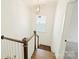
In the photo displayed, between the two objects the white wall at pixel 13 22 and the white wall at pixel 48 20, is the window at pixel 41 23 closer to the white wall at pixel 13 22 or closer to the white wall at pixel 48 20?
the white wall at pixel 48 20

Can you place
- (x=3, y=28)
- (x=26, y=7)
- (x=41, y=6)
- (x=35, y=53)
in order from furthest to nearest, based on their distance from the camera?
1. (x=41, y=6)
2. (x=35, y=53)
3. (x=26, y=7)
4. (x=3, y=28)

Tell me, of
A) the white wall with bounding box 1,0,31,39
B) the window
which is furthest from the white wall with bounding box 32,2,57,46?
the white wall with bounding box 1,0,31,39

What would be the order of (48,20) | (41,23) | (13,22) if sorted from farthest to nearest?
(41,23) → (48,20) → (13,22)

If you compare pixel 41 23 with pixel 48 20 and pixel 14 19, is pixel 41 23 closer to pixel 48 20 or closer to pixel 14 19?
pixel 48 20

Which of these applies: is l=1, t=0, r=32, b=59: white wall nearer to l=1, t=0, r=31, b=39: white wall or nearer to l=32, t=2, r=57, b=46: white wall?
l=1, t=0, r=31, b=39: white wall

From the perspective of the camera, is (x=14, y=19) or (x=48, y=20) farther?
(x=48, y=20)

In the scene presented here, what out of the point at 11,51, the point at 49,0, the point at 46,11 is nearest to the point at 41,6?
the point at 46,11

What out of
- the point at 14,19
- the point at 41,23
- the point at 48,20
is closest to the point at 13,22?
the point at 14,19

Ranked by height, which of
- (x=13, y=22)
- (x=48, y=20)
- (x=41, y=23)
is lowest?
(x=13, y=22)

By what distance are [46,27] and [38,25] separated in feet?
1.88

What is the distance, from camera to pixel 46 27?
8.37 m

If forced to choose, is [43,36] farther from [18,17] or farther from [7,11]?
[7,11]

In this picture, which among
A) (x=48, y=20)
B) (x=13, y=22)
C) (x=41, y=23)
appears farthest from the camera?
(x=41, y=23)

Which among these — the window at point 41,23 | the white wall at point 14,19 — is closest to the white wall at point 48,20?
the window at point 41,23
